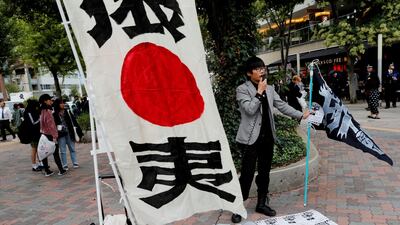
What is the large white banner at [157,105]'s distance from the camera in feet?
7.72

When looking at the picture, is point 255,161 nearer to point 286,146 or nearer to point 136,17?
point 286,146

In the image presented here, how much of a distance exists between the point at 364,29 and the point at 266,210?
50.5ft

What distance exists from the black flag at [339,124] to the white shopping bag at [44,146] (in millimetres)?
4861

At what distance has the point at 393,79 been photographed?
51.2 feet

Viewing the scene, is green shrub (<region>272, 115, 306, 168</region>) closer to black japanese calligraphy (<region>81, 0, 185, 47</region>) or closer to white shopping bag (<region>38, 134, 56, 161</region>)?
black japanese calligraphy (<region>81, 0, 185, 47</region>)

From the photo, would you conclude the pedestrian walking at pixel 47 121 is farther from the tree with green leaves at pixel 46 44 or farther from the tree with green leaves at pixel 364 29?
the tree with green leaves at pixel 364 29

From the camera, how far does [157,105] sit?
2.52 meters

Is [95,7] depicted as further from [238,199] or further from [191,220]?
[191,220]

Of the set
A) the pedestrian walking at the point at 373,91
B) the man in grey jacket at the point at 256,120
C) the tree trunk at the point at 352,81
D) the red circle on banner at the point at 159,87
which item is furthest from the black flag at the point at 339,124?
the tree trunk at the point at 352,81

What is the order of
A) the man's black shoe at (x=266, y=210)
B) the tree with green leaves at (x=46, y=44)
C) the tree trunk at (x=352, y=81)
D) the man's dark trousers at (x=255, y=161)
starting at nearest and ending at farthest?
the man's dark trousers at (x=255, y=161)
the man's black shoe at (x=266, y=210)
the tree with green leaves at (x=46, y=44)
the tree trunk at (x=352, y=81)

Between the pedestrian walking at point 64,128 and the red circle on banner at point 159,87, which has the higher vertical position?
the red circle on banner at point 159,87

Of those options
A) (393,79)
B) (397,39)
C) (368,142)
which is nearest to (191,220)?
(368,142)

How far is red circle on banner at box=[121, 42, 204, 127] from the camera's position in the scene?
2.44 metres

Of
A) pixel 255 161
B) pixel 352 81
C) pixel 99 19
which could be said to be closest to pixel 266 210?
pixel 255 161
